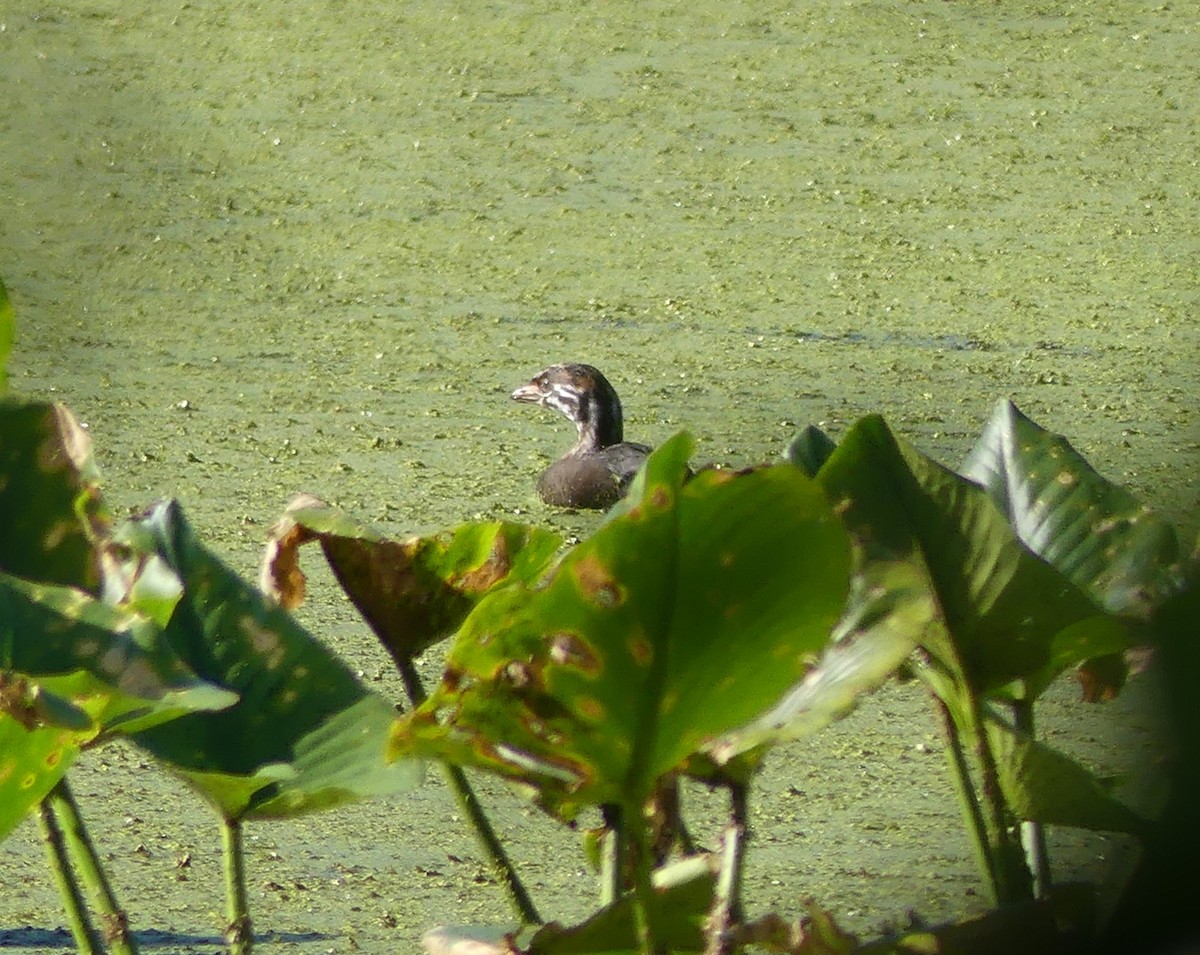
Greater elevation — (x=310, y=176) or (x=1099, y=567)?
(x=1099, y=567)

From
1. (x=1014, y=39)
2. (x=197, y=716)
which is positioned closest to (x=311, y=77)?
(x=1014, y=39)

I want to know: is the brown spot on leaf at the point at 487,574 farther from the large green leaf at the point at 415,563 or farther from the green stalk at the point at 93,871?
the green stalk at the point at 93,871

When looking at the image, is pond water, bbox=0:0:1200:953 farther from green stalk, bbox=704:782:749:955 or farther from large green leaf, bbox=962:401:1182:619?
green stalk, bbox=704:782:749:955

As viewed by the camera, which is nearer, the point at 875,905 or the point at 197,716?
the point at 197,716

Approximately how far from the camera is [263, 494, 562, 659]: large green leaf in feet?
2.11

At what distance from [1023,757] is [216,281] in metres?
2.13

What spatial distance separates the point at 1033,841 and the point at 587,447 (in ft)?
5.06

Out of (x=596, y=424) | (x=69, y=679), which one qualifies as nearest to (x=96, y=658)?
(x=69, y=679)

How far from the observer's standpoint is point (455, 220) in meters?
2.75

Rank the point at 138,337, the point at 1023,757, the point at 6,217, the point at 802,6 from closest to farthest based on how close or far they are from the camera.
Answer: the point at 1023,757
the point at 138,337
the point at 6,217
the point at 802,6

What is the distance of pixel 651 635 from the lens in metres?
0.49

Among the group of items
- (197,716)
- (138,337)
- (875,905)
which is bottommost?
(138,337)

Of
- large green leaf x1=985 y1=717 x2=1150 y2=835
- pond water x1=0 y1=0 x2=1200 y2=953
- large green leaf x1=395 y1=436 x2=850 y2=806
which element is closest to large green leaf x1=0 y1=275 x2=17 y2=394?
large green leaf x1=395 y1=436 x2=850 y2=806

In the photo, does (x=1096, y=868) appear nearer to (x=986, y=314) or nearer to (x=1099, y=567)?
(x=1099, y=567)
